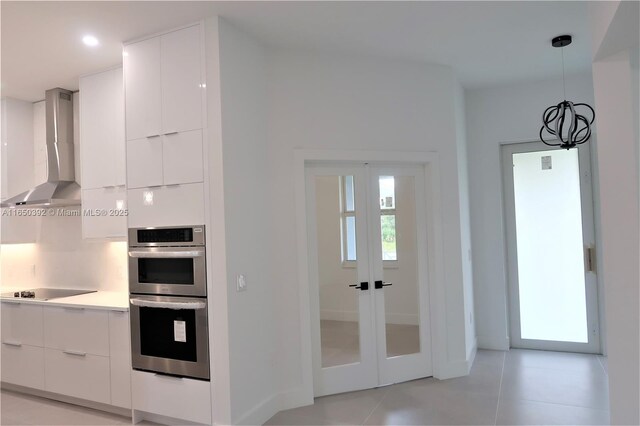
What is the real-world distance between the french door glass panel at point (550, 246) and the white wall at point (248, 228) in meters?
3.09

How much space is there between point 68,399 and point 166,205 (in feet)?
6.87

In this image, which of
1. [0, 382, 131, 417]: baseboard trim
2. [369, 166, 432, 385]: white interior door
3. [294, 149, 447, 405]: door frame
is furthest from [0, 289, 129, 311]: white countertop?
[369, 166, 432, 385]: white interior door

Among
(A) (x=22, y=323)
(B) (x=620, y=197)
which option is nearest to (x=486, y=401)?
(B) (x=620, y=197)

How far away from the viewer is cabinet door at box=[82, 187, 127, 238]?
372 centimetres

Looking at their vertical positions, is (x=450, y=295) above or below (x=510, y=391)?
above

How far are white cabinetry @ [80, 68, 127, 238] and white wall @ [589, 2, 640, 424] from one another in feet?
11.8

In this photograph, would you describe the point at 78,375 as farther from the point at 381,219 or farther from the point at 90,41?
the point at 381,219

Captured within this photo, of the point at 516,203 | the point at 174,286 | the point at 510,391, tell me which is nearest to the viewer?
the point at 174,286

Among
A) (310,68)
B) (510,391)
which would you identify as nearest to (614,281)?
(510,391)

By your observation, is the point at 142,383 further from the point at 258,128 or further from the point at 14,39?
the point at 14,39

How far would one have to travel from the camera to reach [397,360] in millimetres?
3945

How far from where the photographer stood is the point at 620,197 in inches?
92.4

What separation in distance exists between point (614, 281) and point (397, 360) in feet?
6.74

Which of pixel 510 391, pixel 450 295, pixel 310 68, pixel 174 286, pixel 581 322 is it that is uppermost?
pixel 310 68
